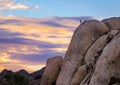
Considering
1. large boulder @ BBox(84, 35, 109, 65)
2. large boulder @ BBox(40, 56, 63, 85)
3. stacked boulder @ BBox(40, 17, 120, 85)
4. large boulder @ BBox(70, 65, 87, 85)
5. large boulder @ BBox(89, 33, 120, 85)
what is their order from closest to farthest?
1. large boulder @ BBox(89, 33, 120, 85)
2. stacked boulder @ BBox(40, 17, 120, 85)
3. large boulder @ BBox(84, 35, 109, 65)
4. large boulder @ BBox(70, 65, 87, 85)
5. large boulder @ BBox(40, 56, 63, 85)

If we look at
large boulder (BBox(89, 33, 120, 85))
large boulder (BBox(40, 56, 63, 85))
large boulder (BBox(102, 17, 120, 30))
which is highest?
large boulder (BBox(102, 17, 120, 30))

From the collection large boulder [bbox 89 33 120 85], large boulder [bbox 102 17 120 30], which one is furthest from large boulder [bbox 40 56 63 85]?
large boulder [bbox 89 33 120 85]

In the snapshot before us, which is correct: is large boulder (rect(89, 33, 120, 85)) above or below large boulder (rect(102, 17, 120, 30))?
below

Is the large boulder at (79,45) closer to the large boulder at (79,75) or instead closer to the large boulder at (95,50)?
the large boulder at (95,50)

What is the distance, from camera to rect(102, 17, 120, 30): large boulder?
152ft

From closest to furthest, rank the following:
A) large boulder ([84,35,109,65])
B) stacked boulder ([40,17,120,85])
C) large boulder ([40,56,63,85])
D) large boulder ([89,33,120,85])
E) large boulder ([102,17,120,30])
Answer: large boulder ([89,33,120,85]), stacked boulder ([40,17,120,85]), large boulder ([84,35,109,65]), large boulder ([102,17,120,30]), large boulder ([40,56,63,85])

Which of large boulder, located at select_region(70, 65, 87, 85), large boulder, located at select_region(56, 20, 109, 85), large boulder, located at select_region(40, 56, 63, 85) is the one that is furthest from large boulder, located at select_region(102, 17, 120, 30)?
large boulder, located at select_region(40, 56, 63, 85)

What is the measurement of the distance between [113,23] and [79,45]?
4807 millimetres

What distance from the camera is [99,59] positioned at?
3900 cm

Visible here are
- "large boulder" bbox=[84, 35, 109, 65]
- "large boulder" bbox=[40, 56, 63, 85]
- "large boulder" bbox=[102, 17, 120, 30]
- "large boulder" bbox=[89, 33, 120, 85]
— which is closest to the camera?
"large boulder" bbox=[89, 33, 120, 85]

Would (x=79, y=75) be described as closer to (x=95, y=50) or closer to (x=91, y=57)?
(x=91, y=57)

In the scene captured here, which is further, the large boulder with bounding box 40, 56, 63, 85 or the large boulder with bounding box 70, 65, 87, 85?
the large boulder with bounding box 40, 56, 63, 85

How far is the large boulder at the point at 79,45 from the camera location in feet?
148

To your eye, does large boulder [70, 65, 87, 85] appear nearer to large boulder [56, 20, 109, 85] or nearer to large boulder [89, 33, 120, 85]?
large boulder [56, 20, 109, 85]
